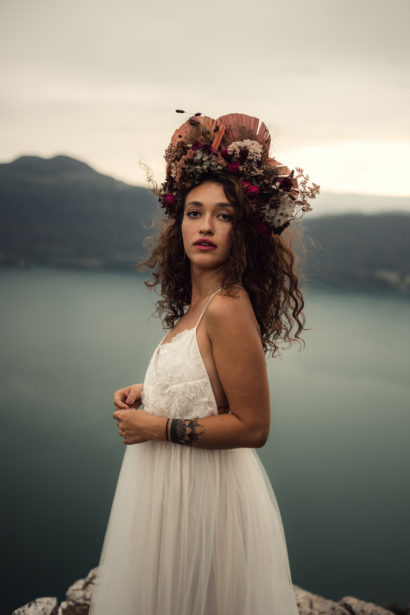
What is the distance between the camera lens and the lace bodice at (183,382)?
1.55 meters

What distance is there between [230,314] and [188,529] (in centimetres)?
70

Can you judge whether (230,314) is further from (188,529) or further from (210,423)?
(188,529)

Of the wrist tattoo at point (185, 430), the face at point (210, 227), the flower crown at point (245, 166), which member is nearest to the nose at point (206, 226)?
the face at point (210, 227)

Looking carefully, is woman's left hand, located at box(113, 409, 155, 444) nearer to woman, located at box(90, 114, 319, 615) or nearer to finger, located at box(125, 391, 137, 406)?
woman, located at box(90, 114, 319, 615)

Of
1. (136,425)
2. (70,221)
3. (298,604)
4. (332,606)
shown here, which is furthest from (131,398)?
(70,221)

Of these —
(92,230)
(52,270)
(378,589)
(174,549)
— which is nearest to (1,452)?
(52,270)

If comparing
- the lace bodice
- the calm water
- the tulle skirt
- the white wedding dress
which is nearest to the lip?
the lace bodice

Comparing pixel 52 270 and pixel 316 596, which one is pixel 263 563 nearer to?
pixel 316 596

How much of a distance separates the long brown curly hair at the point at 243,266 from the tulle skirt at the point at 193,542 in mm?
537

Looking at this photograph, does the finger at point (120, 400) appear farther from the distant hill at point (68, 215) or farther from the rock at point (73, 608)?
the distant hill at point (68, 215)

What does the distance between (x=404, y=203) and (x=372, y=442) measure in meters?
1.59

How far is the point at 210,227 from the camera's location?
5.28 ft

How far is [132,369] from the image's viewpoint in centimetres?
363

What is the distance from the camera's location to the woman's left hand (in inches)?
62.2
